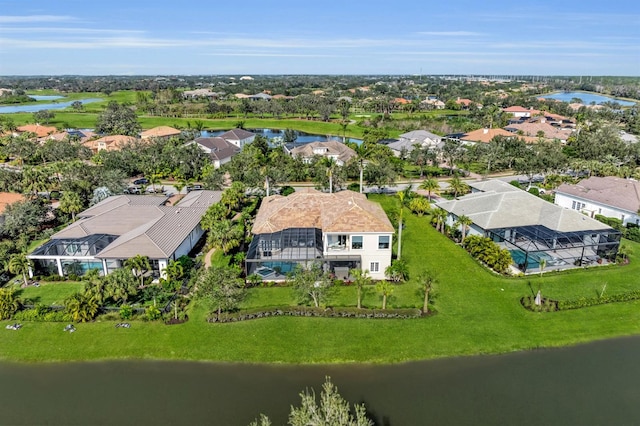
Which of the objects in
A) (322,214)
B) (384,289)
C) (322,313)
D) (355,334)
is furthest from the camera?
(322,214)

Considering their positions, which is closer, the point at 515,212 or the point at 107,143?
the point at 515,212

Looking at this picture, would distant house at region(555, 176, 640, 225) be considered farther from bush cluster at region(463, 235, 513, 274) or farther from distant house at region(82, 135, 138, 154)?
distant house at region(82, 135, 138, 154)

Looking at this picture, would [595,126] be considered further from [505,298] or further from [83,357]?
[83,357]

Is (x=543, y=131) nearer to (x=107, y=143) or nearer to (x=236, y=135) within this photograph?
(x=236, y=135)

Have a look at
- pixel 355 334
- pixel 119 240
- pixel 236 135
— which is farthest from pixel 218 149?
pixel 355 334

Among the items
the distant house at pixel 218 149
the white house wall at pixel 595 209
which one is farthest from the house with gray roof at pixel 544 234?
the distant house at pixel 218 149

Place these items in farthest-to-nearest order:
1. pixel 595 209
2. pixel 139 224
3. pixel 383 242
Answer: pixel 595 209 → pixel 139 224 → pixel 383 242
